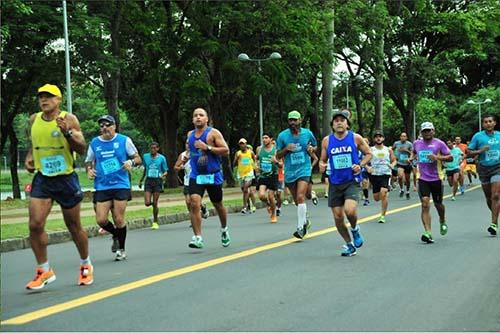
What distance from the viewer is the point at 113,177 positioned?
1016cm

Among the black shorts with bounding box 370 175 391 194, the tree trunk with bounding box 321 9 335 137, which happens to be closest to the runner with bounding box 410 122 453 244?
the black shorts with bounding box 370 175 391 194

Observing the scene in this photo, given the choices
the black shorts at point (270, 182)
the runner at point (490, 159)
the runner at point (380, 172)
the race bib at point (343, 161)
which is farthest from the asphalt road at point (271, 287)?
the black shorts at point (270, 182)

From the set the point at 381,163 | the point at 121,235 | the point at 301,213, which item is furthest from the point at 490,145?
the point at 121,235

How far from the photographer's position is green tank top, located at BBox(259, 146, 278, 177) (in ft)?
56.7

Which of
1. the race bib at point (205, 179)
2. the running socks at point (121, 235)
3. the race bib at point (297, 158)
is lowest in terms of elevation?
the running socks at point (121, 235)

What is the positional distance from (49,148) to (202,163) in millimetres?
3401

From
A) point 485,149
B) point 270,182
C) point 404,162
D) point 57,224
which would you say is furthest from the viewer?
point 404,162

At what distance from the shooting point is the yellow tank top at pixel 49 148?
25.0ft

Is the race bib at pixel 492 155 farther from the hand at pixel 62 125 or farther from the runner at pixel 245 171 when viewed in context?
the runner at pixel 245 171

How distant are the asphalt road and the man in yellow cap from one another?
576mm

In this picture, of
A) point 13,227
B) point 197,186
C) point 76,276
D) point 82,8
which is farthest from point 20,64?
point 76,276

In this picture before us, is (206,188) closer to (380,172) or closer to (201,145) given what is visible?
(201,145)

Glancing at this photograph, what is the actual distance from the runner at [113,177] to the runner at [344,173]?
2616mm

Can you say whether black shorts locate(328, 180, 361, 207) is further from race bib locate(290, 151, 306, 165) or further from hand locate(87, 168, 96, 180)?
hand locate(87, 168, 96, 180)
